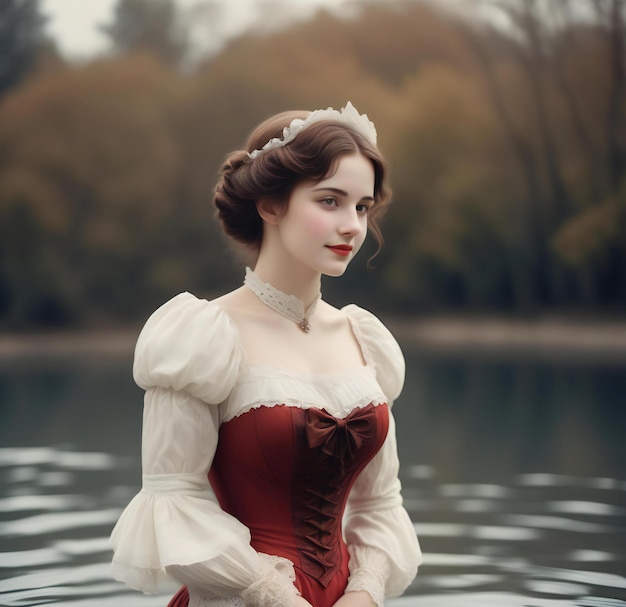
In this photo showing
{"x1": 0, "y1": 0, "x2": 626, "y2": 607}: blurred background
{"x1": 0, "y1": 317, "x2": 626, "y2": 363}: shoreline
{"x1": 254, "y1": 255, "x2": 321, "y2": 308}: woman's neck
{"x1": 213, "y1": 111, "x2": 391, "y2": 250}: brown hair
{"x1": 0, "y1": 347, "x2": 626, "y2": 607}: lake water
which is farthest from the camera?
{"x1": 0, "y1": 0, "x2": 626, "y2": 607}: blurred background

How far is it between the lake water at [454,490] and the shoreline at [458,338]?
6668 millimetres

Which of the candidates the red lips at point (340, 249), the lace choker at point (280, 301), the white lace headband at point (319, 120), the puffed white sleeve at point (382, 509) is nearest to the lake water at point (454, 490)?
the puffed white sleeve at point (382, 509)

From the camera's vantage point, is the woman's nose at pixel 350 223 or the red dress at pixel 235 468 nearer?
the red dress at pixel 235 468

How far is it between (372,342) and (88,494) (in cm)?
270

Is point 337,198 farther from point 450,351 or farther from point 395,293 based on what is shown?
point 395,293

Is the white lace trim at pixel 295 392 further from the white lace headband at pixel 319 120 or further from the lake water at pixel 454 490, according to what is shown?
the lake water at pixel 454 490

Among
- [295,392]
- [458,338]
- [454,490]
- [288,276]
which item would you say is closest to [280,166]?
[288,276]

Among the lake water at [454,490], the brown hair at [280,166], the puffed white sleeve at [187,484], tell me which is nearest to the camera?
the puffed white sleeve at [187,484]

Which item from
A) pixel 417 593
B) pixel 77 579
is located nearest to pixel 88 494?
pixel 77 579

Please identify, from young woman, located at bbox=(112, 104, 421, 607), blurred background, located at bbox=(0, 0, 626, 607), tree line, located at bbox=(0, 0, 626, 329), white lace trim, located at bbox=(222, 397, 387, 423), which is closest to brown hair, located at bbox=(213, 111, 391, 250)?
young woman, located at bbox=(112, 104, 421, 607)

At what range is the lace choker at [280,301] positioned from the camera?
194cm

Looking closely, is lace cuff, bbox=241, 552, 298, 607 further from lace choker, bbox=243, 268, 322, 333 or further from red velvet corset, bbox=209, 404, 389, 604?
lace choker, bbox=243, 268, 322, 333

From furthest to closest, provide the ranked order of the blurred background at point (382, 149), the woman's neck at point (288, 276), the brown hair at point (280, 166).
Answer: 1. the blurred background at point (382, 149)
2. the woman's neck at point (288, 276)
3. the brown hair at point (280, 166)

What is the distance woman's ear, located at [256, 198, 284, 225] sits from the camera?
6.18 feet
